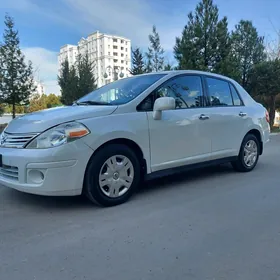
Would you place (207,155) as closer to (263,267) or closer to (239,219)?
(239,219)

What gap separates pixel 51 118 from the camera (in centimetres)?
325

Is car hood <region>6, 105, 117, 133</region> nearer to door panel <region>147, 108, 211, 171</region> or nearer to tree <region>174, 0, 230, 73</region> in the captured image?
door panel <region>147, 108, 211, 171</region>

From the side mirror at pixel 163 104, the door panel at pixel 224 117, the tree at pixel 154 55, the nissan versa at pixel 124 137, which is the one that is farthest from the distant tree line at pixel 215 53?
the side mirror at pixel 163 104

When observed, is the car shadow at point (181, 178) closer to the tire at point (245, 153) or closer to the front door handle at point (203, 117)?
the tire at point (245, 153)

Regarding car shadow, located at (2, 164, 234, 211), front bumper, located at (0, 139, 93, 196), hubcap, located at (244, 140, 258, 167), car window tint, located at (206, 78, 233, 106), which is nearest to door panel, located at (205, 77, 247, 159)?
car window tint, located at (206, 78, 233, 106)

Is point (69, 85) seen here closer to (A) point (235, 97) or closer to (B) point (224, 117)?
(A) point (235, 97)

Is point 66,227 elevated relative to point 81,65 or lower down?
lower down

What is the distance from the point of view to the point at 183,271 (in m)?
2.11

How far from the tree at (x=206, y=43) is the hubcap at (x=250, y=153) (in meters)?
11.4

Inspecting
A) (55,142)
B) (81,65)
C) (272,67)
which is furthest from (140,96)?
(81,65)

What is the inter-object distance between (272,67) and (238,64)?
7.29ft

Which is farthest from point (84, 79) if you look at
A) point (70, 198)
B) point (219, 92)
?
point (70, 198)

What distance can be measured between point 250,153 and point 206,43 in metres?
12.5

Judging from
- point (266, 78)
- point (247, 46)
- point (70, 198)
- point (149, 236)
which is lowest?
point (149, 236)
